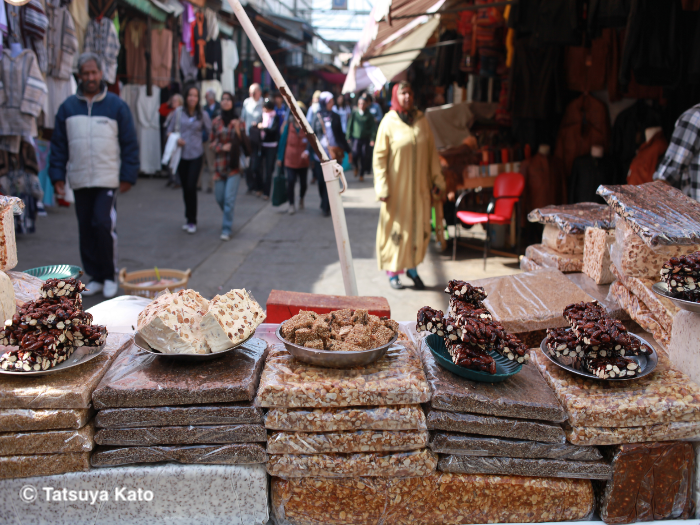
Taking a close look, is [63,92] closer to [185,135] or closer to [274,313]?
[185,135]

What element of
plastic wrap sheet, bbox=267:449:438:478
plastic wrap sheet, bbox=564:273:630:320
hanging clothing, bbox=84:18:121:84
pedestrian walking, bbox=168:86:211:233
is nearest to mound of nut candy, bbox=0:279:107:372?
plastic wrap sheet, bbox=267:449:438:478

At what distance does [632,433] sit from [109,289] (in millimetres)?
5099

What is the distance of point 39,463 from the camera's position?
185 cm

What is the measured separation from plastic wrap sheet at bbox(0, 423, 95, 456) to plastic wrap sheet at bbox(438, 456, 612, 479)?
119cm

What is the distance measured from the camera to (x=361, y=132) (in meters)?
13.9

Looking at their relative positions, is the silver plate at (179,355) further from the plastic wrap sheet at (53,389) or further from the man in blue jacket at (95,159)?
the man in blue jacket at (95,159)

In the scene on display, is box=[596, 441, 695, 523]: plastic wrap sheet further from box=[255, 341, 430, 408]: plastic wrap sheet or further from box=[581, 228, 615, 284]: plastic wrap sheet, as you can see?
box=[581, 228, 615, 284]: plastic wrap sheet

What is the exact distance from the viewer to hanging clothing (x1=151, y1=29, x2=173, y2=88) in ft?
40.9

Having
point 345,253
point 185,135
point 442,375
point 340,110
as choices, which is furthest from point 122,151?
point 340,110

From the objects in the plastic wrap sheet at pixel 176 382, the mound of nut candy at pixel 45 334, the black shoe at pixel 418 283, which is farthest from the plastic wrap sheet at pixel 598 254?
the black shoe at pixel 418 283

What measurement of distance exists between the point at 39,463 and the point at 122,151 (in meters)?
4.34

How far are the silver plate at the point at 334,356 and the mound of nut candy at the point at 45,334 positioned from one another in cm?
73

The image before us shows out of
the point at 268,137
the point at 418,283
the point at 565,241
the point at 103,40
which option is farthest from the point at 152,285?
the point at 268,137

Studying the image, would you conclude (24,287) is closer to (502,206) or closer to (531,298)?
(531,298)
